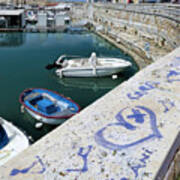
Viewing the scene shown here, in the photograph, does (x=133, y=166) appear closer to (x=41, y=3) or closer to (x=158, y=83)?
(x=158, y=83)

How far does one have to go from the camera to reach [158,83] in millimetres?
3992

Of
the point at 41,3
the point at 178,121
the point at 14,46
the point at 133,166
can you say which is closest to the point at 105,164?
the point at 133,166

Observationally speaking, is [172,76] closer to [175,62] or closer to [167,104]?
[175,62]

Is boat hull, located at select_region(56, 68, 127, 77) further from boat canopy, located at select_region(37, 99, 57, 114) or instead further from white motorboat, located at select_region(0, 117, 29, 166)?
white motorboat, located at select_region(0, 117, 29, 166)

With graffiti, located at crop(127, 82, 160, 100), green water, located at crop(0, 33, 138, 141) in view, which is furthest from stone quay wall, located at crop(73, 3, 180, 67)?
graffiti, located at crop(127, 82, 160, 100)

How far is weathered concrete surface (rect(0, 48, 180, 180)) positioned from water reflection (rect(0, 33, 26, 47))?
1252 inches

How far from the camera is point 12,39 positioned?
36.3 metres

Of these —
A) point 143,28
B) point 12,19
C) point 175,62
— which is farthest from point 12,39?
point 175,62

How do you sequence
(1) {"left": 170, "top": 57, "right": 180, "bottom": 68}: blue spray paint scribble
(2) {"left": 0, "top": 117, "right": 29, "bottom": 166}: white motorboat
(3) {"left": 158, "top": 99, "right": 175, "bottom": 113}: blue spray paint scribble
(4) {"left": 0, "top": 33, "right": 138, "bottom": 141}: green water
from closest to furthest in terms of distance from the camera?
(3) {"left": 158, "top": 99, "right": 175, "bottom": 113}: blue spray paint scribble
(1) {"left": 170, "top": 57, "right": 180, "bottom": 68}: blue spray paint scribble
(2) {"left": 0, "top": 117, "right": 29, "bottom": 166}: white motorboat
(4) {"left": 0, "top": 33, "right": 138, "bottom": 141}: green water

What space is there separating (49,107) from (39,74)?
8556mm

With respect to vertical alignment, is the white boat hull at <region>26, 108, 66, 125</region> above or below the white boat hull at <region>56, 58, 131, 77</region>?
below

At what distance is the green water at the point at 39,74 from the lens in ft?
44.1

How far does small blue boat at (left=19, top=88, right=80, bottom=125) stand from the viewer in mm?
11586

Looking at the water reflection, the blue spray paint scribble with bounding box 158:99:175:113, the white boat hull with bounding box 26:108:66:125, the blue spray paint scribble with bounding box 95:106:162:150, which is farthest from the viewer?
the water reflection
